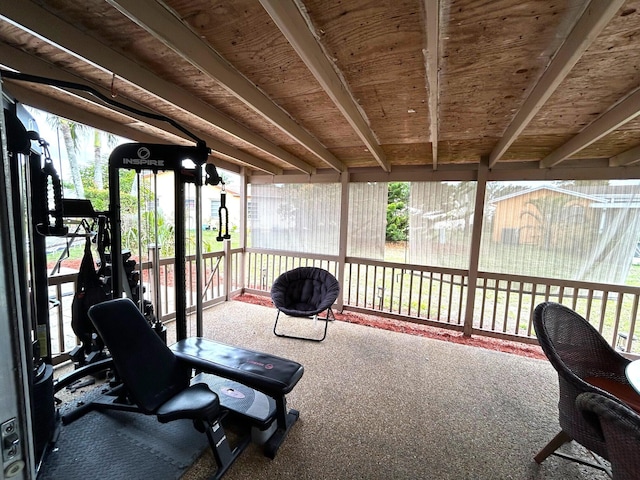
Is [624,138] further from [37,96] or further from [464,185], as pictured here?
[37,96]

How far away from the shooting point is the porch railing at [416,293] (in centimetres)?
311

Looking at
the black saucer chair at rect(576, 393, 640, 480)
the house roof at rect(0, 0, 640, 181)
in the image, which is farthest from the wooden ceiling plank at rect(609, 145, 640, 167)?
the black saucer chair at rect(576, 393, 640, 480)

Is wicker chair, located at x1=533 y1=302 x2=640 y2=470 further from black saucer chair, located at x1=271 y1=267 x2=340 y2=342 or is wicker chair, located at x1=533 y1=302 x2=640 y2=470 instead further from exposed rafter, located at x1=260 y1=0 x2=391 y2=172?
black saucer chair, located at x1=271 y1=267 x2=340 y2=342

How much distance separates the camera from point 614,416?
0.98 meters

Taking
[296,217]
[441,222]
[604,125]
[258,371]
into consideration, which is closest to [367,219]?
[441,222]

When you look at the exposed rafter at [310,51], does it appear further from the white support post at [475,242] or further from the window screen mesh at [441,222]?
the white support post at [475,242]

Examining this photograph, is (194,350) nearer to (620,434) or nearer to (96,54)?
(96,54)

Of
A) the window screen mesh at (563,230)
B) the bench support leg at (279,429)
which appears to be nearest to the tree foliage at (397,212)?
the window screen mesh at (563,230)

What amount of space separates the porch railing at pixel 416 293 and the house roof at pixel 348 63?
5.32ft

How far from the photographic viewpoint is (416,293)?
14.3ft

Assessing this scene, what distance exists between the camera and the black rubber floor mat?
151 centimetres

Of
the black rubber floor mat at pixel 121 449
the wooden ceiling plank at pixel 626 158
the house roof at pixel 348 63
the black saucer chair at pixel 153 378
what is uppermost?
the house roof at pixel 348 63

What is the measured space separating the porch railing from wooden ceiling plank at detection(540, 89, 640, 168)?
5.10ft

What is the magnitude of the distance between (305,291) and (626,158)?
400 centimetres
